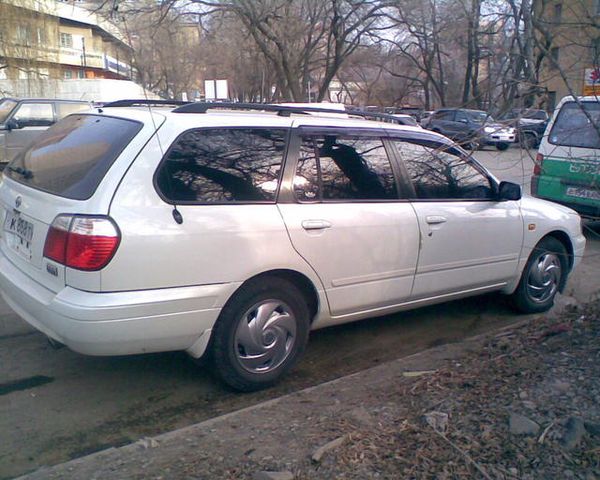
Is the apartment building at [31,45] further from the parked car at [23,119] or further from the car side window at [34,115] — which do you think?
the car side window at [34,115]

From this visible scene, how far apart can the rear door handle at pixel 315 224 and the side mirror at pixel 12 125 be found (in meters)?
12.9

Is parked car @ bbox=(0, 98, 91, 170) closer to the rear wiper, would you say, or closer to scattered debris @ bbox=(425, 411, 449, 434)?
the rear wiper

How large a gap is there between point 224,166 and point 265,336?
109cm

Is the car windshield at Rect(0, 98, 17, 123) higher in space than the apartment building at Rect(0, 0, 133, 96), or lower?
lower

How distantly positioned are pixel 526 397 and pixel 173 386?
2.21 m

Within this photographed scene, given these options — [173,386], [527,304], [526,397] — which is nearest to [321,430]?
[526,397]

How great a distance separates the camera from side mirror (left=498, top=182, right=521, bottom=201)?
18.4ft

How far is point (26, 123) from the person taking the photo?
51.7 feet

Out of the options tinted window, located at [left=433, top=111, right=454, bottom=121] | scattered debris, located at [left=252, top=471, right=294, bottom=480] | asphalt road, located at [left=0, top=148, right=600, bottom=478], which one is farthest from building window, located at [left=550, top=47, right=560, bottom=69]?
scattered debris, located at [left=252, top=471, right=294, bottom=480]

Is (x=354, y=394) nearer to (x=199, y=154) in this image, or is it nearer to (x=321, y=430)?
(x=321, y=430)

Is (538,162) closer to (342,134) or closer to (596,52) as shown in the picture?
(596,52)

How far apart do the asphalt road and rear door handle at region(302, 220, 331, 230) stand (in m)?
1.07

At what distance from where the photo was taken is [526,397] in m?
3.58

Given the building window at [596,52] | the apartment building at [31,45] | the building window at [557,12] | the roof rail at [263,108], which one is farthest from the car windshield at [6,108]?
the building window at [596,52]
